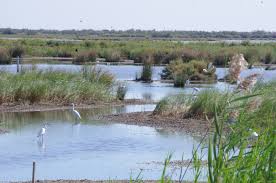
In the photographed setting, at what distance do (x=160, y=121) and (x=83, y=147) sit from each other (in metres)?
6.28

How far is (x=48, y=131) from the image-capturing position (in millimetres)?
21625

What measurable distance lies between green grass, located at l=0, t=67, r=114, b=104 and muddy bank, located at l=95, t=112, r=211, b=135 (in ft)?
11.2

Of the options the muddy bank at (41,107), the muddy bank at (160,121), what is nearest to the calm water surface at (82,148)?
the muddy bank at (160,121)

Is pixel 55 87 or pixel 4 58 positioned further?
pixel 4 58

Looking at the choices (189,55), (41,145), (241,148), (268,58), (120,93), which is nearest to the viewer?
(241,148)

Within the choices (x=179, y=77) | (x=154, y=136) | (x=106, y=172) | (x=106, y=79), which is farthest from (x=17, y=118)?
(x=179, y=77)

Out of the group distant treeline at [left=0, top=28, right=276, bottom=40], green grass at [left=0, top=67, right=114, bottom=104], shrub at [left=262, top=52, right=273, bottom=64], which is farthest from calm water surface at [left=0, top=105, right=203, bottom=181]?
distant treeline at [left=0, top=28, right=276, bottom=40]

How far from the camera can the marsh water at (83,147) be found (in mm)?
15469

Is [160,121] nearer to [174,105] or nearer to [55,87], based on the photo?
[174,105]

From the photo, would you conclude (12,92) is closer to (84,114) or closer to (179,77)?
(84,114)

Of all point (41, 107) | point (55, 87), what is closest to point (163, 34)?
point (55, 87)

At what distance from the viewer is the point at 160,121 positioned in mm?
24703

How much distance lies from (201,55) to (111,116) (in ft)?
114

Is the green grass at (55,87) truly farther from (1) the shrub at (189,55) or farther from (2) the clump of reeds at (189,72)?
(1) the shrub at (189,55)
